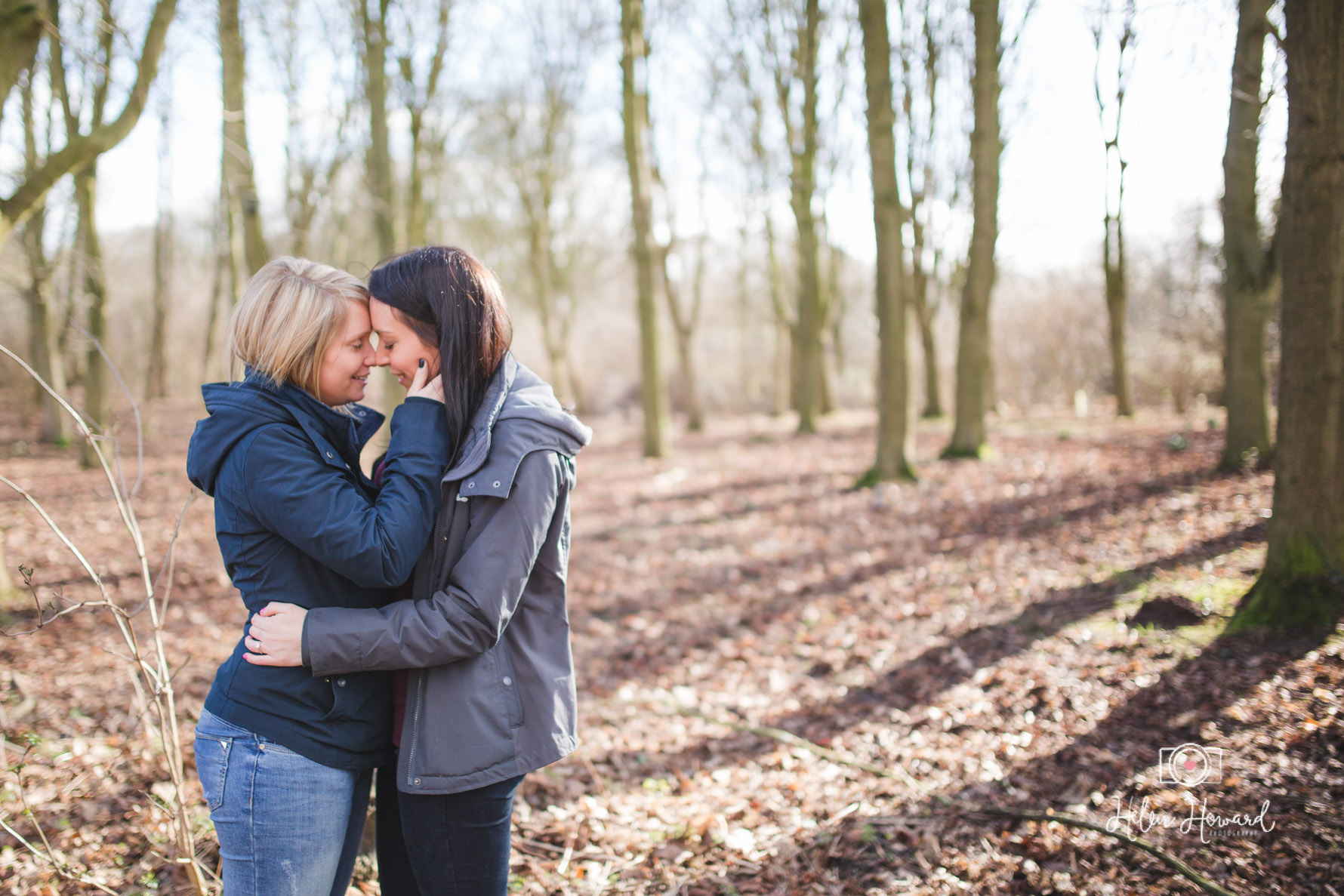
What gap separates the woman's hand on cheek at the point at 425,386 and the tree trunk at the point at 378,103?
1075cm

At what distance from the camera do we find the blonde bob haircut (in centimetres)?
192

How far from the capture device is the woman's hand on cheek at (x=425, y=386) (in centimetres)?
195

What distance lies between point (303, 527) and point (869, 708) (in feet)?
12.5

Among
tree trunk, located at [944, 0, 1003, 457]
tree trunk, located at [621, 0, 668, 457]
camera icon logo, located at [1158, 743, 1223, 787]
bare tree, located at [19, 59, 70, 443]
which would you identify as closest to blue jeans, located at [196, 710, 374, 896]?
camera icon logo, located at [1158, 743, 1223, 787]

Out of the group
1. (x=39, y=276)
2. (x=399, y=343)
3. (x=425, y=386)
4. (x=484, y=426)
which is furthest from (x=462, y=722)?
(x=39, y=276)

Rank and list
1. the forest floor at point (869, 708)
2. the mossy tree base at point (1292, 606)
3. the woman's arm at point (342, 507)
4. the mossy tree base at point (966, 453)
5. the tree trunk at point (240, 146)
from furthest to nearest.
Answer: the mossy tree base at point (966, 453)
the tree trunk at point (240, 146)
the mossy tree base at point (1292, 606)
the forest floor at point (869, 708)
the woman's arm at point (342, 507)

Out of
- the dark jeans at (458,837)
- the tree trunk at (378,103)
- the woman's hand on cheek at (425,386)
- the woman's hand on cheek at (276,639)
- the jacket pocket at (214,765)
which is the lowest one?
the dark jeans at (458,837)

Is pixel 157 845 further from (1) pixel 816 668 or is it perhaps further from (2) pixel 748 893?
(1) pixel 816 668

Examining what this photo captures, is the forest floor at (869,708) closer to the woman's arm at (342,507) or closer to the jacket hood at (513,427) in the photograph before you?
the woman's arm at (342,507)

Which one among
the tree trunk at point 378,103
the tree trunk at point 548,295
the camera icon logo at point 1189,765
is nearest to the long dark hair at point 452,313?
the camera icon logo at point 1189,765

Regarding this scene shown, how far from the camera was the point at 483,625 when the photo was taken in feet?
5.95

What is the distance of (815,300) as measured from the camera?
731 inches

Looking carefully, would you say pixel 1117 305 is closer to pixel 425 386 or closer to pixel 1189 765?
pixel 1189 765

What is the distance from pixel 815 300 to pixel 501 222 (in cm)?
1302
